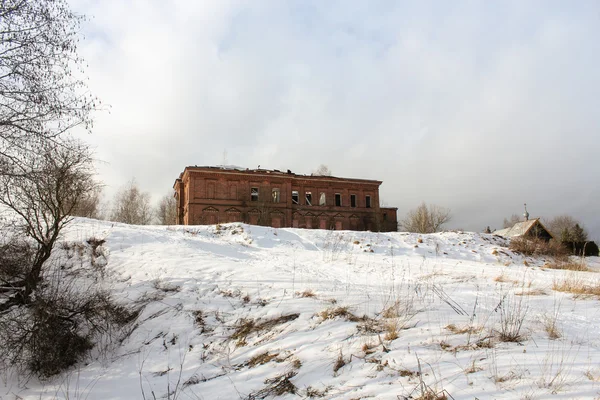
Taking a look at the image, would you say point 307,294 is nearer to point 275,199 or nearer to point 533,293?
point 533,293

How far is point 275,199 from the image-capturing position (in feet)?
143

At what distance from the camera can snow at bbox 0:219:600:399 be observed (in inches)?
134

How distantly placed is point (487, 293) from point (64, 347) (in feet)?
26.0

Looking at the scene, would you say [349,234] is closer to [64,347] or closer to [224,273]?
[224,273]

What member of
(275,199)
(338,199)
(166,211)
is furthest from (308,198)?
(166,211)

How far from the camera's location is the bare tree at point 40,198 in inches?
261

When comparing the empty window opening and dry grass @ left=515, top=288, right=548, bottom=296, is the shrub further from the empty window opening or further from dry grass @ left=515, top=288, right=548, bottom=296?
the empty window opening

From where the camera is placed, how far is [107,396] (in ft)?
15.0

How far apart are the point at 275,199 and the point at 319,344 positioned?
39.2 meters

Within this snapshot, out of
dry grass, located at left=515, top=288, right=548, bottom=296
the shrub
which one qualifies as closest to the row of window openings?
the shrub

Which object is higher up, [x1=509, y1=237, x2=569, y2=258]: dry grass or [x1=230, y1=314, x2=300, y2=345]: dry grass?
[x1=509, y1=237, x2=569, y2=258]: dry grass

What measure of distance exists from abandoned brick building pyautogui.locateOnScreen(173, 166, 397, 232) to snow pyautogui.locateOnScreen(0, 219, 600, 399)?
103 feet

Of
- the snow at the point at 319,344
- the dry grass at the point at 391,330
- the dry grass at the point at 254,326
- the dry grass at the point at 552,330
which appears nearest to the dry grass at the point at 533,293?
the snow at the point at 319,344

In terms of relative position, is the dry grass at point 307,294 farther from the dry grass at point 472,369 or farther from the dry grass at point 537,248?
the dry grass at point 537,248
